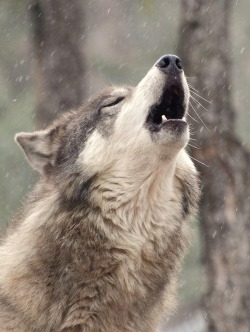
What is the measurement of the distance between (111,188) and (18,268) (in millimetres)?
845

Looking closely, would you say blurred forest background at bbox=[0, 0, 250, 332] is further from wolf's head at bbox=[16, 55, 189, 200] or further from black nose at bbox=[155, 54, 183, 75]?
black nose at bbox=[155, 54, 183, 75]

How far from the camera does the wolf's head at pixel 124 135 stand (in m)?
6.23

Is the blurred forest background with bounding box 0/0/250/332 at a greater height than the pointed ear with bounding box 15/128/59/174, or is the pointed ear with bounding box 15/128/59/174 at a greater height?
the pointed ear with bounding box 15/128/59/174

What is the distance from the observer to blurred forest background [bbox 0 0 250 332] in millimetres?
16994

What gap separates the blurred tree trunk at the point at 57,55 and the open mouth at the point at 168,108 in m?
4.77

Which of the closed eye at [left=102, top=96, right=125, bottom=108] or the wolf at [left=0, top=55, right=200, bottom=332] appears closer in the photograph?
the wolf at [left=0, top=55, right=200, bottom=332]

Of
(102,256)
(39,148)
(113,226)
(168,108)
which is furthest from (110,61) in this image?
(102,256)

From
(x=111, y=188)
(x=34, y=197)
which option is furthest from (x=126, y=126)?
(x=34, y=197)

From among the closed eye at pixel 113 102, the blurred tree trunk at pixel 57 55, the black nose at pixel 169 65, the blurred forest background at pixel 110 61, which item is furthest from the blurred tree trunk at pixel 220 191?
the blurred forest background at pixel 110 61

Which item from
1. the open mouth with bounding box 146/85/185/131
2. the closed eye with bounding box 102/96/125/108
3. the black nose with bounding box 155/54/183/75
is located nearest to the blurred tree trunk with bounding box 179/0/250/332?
the closed eye with bounding box 102/96/125/108

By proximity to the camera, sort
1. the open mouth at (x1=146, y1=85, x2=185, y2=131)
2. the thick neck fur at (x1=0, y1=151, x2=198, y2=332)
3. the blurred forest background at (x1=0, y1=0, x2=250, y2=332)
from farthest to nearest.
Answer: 1. the blurred forest background at (x1=0, y1=0, x2=250, y2=332)
2. the open mouth at (x1=146, y1=85, x2=185, y2=131)
3. the thick neck fur at (x1=0, y1=151, x2=198, y2=332)

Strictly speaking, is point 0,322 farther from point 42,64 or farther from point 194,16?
point 42,64

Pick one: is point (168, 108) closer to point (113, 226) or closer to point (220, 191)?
point (113, 226)

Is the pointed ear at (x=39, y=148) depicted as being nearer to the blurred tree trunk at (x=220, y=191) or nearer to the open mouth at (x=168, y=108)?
the open mouth at (x=168, y=108)
